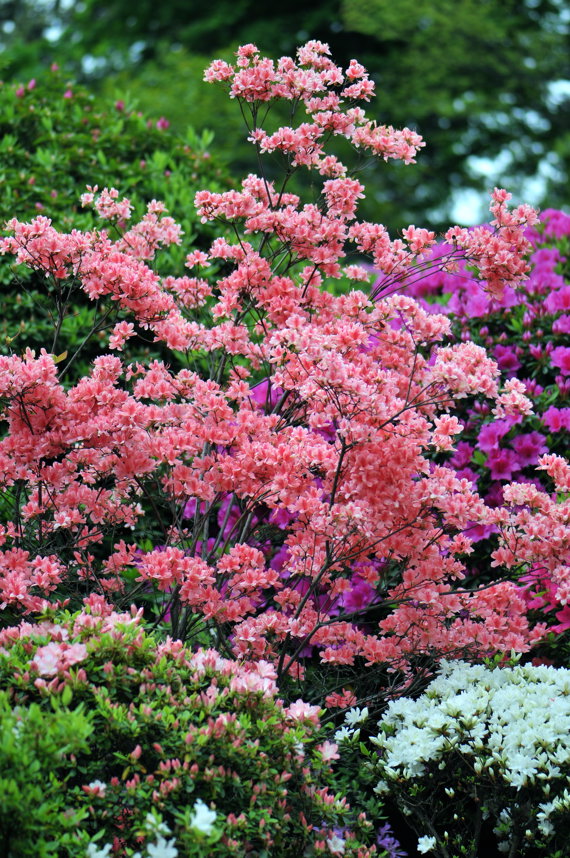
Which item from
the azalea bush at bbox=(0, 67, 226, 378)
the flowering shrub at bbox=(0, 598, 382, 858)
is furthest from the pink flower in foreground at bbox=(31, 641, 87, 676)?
the azalea bush at bbox=(0, 67, 226, 378)

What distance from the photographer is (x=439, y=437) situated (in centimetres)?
316

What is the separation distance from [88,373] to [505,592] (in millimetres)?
2503

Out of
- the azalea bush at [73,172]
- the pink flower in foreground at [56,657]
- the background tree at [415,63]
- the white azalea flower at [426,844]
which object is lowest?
the background tree at [415,63]

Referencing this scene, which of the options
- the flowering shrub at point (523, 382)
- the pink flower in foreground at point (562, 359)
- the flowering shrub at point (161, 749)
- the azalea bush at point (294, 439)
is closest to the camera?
the flowering shrub at point (161, 749)

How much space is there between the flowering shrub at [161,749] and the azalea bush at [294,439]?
0.32 metres

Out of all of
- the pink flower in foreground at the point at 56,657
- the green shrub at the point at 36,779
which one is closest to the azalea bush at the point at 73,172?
the pink flower in foreground at the point at 56,657

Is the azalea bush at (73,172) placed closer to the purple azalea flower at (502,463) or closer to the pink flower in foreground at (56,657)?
the purple azalea flower at (502,463)

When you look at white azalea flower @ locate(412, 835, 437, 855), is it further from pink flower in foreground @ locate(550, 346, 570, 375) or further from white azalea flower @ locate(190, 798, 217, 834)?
pink flower in foreground @ locate(550, 346, 570, 375)

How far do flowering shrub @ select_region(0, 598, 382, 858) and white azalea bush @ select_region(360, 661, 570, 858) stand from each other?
0.32 meters

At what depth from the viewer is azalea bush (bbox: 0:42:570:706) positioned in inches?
126

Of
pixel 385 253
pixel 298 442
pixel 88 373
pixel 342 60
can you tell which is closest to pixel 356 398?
pixel 298 442

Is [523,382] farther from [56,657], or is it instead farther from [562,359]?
[56,657]

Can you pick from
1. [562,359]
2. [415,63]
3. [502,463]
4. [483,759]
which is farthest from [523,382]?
[415,63]

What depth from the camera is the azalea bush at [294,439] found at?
321 centimetres
